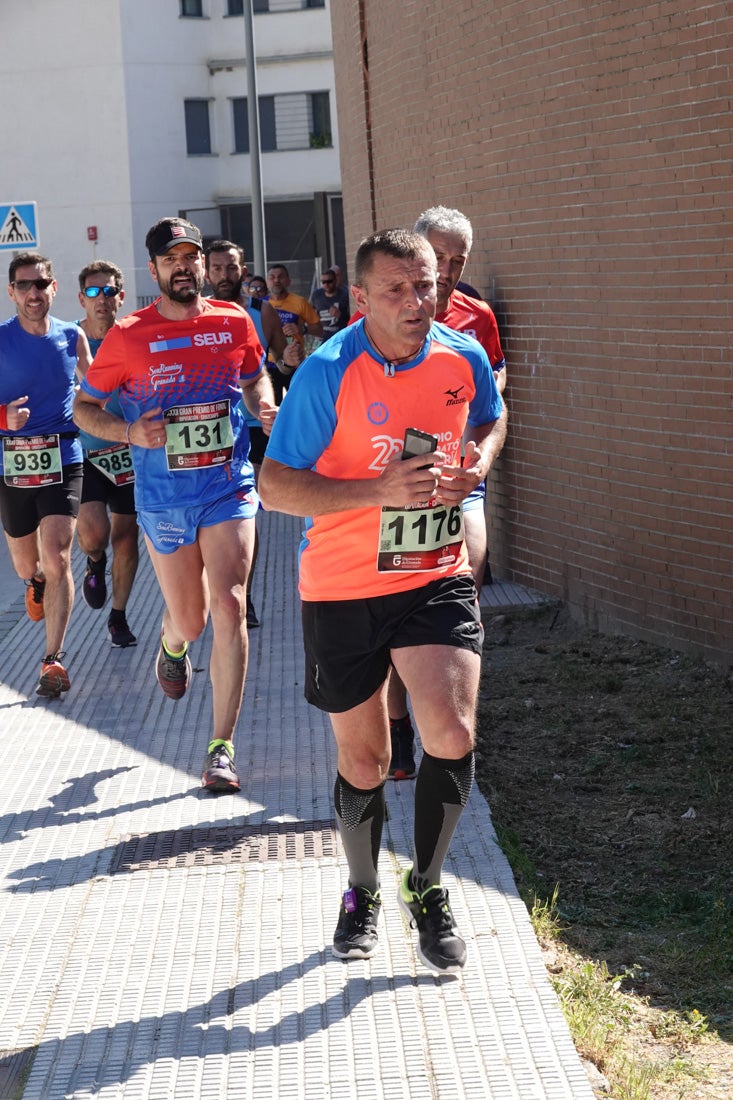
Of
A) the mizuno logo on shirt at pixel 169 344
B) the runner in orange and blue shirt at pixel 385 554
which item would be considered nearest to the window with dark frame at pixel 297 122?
the mizuno logo on shirt at pixel 169 344

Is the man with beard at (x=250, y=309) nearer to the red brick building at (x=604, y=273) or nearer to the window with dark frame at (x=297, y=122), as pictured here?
the red brick building at (x=604, y=273)

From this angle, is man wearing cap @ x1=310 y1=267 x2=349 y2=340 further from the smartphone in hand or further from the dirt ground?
the smartphone in hand

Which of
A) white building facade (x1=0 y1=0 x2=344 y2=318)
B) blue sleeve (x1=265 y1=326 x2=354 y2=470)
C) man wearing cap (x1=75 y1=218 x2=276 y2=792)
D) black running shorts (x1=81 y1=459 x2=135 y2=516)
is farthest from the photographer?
white building facade (x1=0 y1=0 x2=344 y2=318)

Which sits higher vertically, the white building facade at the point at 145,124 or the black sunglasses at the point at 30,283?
the white building facade at the point at 145,124

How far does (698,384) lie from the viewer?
25.3 feet

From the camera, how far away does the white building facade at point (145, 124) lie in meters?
43.3

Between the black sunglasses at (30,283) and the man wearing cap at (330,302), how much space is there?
11.5 metres

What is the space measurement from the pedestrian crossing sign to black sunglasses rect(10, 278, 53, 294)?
36.4ft

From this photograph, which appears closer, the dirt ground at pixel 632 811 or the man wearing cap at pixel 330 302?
the dirt ground at pixel 632 811

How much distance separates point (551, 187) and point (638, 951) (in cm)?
544

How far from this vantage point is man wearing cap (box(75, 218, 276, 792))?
6539mm

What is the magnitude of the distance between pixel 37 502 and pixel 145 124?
123 feet

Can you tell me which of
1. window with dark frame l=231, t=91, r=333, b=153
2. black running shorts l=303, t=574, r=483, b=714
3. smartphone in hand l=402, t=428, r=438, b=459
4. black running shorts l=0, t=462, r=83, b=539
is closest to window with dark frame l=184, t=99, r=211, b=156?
window with dark frame l=231, t=91, r=333, b=153

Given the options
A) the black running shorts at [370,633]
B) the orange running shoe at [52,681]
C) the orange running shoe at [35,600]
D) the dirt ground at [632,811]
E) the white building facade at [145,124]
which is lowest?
the dirt ground at [632,811]
